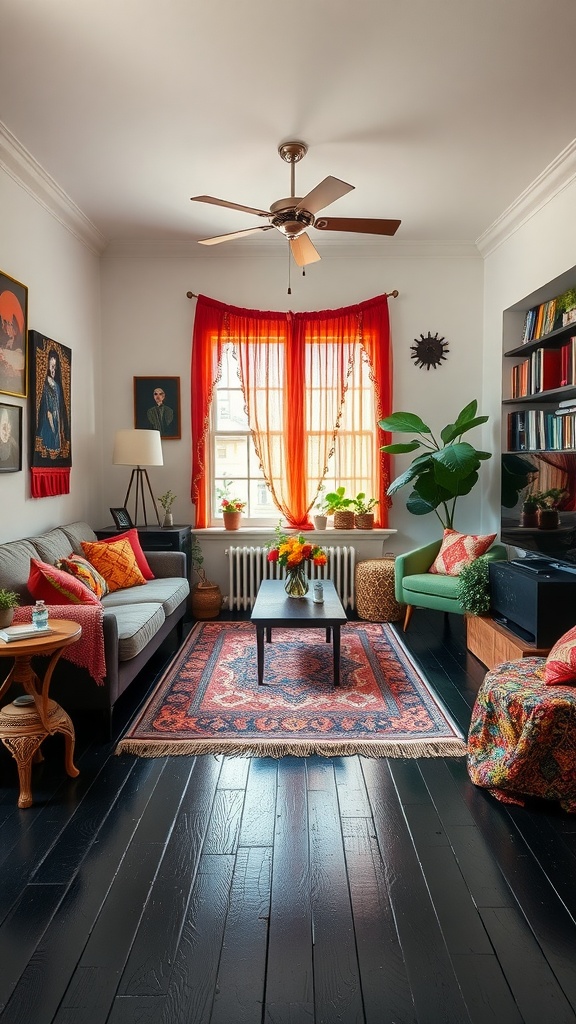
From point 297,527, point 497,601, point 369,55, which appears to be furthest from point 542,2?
point 297,527

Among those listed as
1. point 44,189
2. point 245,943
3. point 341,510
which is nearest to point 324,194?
point 44,189

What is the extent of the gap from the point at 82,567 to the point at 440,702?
228cm

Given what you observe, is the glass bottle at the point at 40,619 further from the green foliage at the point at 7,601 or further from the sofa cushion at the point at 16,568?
the sofa cushion at the point at 16,568

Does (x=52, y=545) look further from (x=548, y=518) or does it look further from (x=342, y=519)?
(x=548, y=518)

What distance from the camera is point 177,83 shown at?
313 centimetres

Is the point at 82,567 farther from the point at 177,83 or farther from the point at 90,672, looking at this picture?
the point at 177,83

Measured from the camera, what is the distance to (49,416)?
14.5 feet

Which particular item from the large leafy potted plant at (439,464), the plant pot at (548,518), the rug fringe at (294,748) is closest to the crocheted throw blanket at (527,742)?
the rug fringe at (294,748)

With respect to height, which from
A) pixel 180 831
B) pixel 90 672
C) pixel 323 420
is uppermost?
pixel 323 420

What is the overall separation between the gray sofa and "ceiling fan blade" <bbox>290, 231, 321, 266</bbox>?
2309mm

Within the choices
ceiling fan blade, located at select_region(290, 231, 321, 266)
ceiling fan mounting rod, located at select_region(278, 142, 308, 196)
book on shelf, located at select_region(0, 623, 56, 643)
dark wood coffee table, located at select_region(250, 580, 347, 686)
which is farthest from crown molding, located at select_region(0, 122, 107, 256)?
dark wood coffee table, located at select_region(250, 580, 347, 686)

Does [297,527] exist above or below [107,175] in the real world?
below

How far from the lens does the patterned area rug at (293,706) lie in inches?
116

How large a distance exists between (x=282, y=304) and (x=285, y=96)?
7.88 feet
